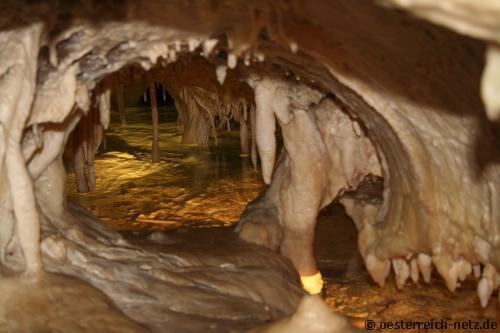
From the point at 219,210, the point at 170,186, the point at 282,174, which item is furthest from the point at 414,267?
the point at 170,186

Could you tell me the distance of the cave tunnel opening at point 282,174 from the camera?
339 centimetres

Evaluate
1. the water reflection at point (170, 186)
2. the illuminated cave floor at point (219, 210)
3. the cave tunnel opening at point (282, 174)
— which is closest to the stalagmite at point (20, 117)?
the cave tunnel opening at point (282, 174)

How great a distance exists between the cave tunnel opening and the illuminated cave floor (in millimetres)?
49

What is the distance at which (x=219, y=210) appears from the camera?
27.8 ft

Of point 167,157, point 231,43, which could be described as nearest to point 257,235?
point 231,43

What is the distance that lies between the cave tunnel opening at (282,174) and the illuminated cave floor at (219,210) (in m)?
0.05

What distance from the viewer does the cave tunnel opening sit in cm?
339

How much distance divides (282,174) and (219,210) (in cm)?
246

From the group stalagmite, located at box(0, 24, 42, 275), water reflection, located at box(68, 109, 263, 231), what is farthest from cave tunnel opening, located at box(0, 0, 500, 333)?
water reflection, located at box(68, 109, 263, 231)

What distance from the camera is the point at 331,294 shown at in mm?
5750

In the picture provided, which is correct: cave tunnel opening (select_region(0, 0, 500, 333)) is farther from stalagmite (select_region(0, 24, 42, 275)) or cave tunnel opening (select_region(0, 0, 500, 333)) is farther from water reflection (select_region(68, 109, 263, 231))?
water reflection (select_region(68, 109, 263, 231))

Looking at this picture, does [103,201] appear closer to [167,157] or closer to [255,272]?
[167,157]

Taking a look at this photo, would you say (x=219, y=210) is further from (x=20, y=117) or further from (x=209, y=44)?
(x=20, y=117)

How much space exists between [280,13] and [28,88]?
166 cm
